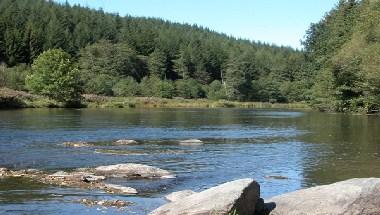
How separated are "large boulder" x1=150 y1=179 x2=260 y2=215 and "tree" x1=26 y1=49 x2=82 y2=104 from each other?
11126cm

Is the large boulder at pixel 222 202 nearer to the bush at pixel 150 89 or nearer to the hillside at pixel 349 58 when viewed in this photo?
the hillside at pixel 349 58

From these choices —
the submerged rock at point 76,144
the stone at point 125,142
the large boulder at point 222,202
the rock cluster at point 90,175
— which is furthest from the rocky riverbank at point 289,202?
the stone at point 125,142

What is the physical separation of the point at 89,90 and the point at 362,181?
461ft

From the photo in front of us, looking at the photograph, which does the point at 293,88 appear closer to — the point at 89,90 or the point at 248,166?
the point at 89,90

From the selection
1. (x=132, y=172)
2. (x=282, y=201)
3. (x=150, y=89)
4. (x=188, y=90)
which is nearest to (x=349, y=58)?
(x=132, y=172)

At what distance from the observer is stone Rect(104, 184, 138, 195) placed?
24406mm

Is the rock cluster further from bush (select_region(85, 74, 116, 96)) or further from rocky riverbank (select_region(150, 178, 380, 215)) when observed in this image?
bush (select_region(85, 74, 116, 96))

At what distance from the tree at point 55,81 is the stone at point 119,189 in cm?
10370

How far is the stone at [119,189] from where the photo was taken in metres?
24.4

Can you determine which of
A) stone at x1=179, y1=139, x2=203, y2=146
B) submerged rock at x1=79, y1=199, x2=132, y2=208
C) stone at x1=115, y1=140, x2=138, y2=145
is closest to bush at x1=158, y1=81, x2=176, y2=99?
stone at x1=179, y1=139, x2=203, y2=146

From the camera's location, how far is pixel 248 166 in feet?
113

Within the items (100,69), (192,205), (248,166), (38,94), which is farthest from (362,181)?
(100,69)

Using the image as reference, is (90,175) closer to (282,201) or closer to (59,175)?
(59,175)

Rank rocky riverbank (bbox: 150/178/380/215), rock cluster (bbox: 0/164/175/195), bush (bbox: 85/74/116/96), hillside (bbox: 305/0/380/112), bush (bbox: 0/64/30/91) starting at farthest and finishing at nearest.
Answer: bush (bbox: 85/74/116/96)
bush (bbox: 0/64/30/91)
hillside (bbox: 305/0/380/112)
rock cluster (bbox: 0/164/175/195)
rocky riverbank (bbox: 150/178/380/215)
